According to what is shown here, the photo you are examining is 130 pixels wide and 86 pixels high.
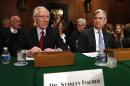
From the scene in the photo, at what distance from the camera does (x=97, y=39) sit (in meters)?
3.43

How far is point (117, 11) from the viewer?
34.9 feet

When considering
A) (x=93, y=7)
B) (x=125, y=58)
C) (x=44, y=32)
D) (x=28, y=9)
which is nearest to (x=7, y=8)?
(x=28, y=9)

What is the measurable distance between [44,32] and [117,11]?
26.4 ft

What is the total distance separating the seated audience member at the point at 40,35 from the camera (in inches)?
119

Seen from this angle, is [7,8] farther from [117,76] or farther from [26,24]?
[117,76]

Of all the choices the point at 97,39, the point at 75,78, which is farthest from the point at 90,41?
the point at 75,78

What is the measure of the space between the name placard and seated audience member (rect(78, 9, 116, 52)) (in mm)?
1592

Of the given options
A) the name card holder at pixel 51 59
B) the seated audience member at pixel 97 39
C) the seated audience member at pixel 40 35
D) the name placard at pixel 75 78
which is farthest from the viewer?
the seated audience member at pixel 97 39

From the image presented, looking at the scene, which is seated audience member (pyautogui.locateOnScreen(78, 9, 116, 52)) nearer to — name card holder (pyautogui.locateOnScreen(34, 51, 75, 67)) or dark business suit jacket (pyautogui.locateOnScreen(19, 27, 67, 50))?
dark business suit jacket (pyautogui.locateOnScreen(19, 27, 67, 50))

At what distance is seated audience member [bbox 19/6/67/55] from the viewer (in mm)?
3020

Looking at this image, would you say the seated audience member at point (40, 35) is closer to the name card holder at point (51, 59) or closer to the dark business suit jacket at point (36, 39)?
the dark business suit jacket at point (36, 39)

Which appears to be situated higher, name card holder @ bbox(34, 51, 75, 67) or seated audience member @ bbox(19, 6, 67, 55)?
seated audience member @ bbox(19, 6, 67, 55)

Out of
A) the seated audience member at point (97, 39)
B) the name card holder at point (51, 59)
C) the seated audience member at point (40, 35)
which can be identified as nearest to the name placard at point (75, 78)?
the name card holder at point (51, 59)

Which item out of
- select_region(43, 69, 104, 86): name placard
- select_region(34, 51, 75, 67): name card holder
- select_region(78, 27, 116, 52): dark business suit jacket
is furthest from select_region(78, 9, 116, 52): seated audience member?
select_region(43, 69, 104, 86): name placard
